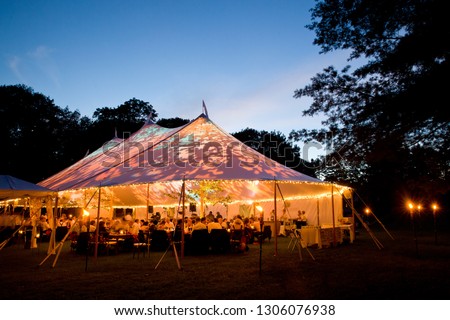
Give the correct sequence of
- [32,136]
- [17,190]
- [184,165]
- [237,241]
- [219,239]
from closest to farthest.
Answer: [17,190] → [184,165] → [219,239] → [237,241] → [32,136]

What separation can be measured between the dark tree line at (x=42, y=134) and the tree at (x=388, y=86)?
14.9 metres

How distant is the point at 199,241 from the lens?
9430 mm

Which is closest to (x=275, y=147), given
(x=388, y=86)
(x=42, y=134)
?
(x=42, y=134)

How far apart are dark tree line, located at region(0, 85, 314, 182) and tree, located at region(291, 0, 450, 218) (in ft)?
48.9

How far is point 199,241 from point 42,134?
22.5 meters

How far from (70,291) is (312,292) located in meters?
3.55

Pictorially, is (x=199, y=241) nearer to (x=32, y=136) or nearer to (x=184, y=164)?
(x=184, y=164)

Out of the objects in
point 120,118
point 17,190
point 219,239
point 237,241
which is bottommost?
point 237,241

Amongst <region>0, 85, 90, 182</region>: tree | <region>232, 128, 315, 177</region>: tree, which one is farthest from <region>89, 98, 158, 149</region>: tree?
<region>232, 128, 315, 177</region>: tree

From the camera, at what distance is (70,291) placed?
4910mm

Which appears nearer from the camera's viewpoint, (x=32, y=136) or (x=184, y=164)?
(x=184, y=164)

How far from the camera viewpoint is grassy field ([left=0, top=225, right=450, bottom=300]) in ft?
15.1

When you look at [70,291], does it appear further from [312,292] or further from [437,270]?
[437,270]


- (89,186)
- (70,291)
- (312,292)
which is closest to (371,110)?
(312,292)
